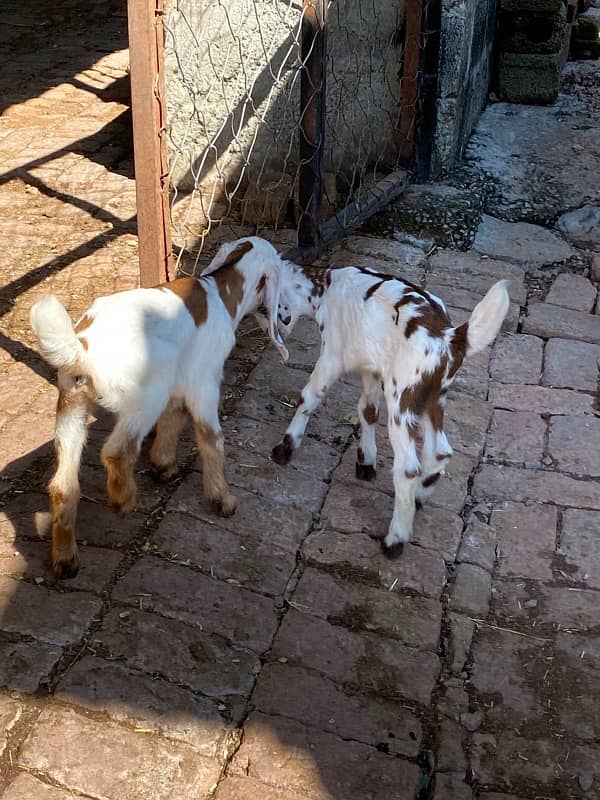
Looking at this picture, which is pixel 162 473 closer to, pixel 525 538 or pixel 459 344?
pixel 459 344

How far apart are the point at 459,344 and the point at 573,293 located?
2.67 metres

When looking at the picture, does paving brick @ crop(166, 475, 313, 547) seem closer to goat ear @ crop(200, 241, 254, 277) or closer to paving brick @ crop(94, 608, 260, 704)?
paving brick @ crop(94, 608, 260, 704)

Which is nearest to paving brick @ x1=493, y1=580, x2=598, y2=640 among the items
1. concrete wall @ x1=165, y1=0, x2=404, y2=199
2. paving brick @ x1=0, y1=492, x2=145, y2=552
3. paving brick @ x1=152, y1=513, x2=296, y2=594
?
paving brick @ x1=152, y1=513, x2=296, y2=594

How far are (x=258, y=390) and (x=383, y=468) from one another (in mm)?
794

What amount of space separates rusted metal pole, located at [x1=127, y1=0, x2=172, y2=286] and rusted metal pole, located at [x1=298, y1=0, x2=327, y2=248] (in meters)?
1.47

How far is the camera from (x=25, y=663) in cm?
294

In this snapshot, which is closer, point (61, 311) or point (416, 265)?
point (61, 311)

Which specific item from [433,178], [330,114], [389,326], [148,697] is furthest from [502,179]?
[148,697]

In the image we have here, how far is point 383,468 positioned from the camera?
417 centimetres

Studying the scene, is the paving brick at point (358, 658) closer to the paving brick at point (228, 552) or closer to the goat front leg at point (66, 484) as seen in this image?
the paving brick at point (228, 552)

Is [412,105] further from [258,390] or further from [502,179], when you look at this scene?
[258,390]

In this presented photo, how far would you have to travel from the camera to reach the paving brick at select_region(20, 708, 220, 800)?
Answer: 2639 millimetres

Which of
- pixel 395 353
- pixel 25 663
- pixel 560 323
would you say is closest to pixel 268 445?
pixel 395 353

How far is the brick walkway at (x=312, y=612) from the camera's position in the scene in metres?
2.78
